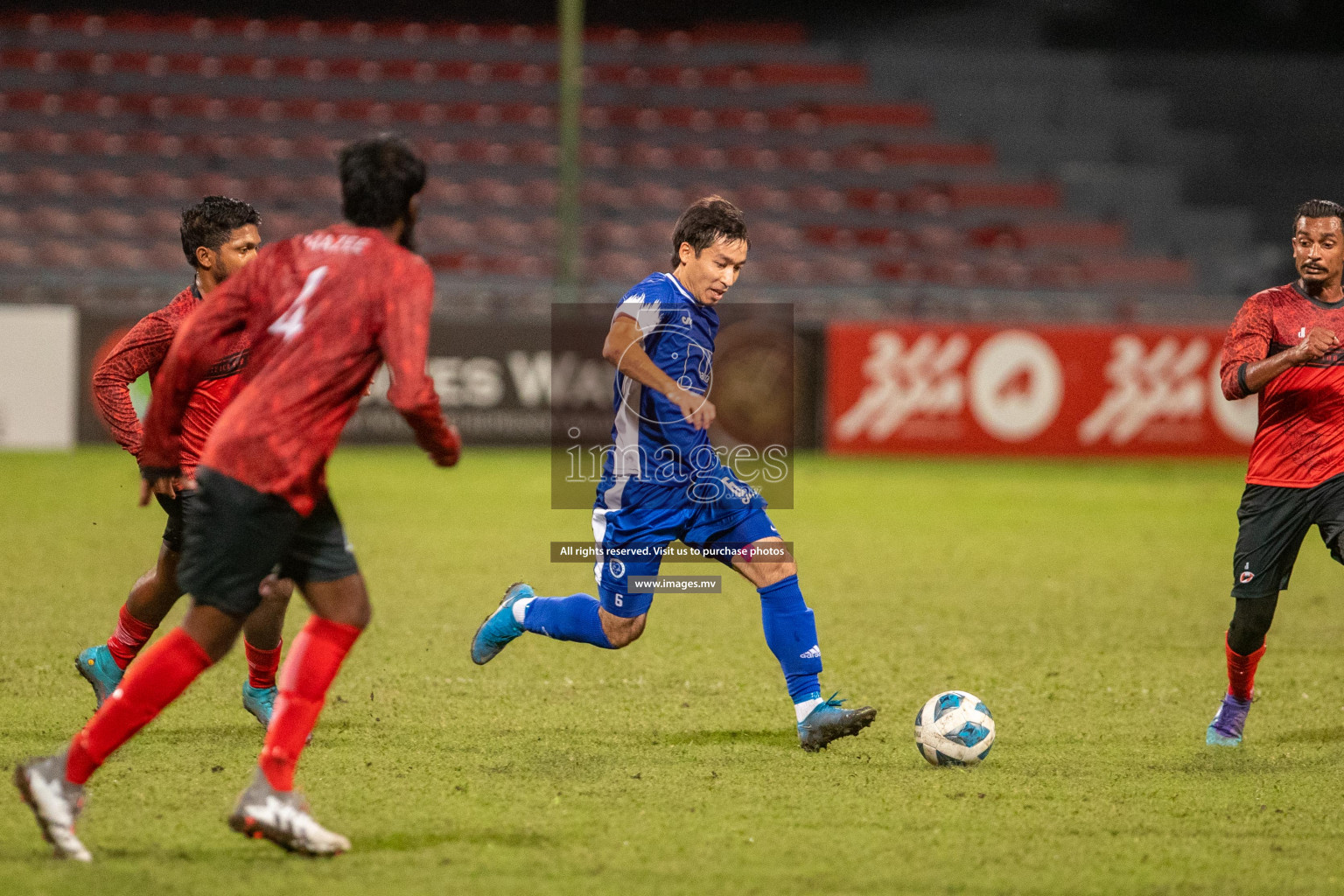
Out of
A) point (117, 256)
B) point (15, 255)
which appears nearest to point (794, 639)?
point (117, 256)

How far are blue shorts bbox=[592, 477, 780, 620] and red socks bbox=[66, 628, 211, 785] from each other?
1744 mm

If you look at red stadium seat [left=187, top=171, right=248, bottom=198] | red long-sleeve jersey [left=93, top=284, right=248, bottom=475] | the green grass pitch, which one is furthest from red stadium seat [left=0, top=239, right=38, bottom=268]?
red long-sleeve jersey [left=93, top=284, right=248, bottom=475]

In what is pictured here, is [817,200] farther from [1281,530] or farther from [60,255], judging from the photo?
[1281,530]

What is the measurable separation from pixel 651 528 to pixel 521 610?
82cm

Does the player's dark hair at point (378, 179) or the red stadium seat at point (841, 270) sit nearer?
the player's dark hair at point (378, 179)

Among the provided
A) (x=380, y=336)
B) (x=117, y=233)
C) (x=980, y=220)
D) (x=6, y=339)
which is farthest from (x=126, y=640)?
(x=980, y=220)

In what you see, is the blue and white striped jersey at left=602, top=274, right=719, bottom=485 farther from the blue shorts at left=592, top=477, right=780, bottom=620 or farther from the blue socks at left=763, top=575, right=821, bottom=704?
the blue socks at left=763, top=575, right=821, bottom=704

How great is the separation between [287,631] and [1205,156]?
69.7 ft

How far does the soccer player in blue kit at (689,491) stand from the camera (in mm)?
5285

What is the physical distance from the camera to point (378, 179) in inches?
158

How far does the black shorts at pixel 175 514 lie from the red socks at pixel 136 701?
1.17 m

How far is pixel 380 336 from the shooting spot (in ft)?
13.0

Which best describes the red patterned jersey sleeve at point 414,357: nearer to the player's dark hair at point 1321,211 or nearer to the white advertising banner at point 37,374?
the player's dark hair at point 1321,211

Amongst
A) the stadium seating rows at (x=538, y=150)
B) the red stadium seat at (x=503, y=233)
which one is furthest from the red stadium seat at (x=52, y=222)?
the red stadium seat at (x=503, y=233)
